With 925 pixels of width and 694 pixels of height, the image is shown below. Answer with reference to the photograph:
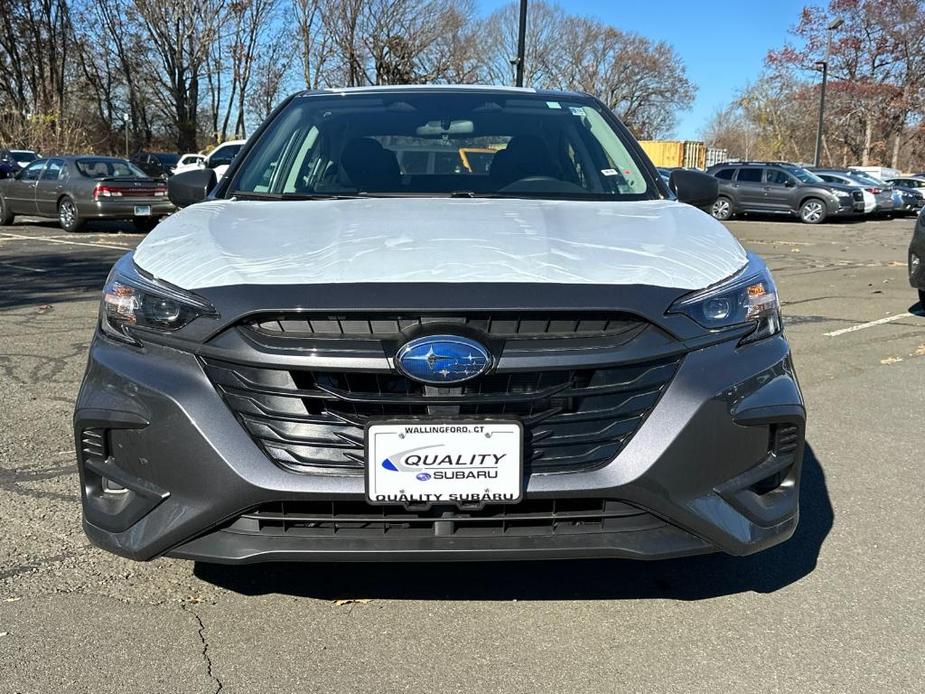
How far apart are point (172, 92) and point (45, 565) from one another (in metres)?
49.0

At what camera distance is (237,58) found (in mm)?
49250

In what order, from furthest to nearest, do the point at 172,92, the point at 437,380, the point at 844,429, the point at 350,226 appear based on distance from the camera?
1. the point at 172,92
2. the point at 844,429
3. the point at 350,226
4. the point at 437,380

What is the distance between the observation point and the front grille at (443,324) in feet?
7.55

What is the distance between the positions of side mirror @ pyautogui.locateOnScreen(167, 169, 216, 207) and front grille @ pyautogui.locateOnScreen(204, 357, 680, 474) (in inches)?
Result: 65.4

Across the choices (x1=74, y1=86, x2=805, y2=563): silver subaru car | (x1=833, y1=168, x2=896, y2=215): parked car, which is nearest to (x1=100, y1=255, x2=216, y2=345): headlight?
(x1=74, y1=86, x2=805, y2=563): silver subaru car

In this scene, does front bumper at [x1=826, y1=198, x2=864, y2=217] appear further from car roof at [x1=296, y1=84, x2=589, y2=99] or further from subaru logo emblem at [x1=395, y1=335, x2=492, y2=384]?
subaru logo emblem at [x1=395, y1=335, x2=492, y2=384]

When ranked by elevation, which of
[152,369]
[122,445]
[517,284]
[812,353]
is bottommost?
[812,353]

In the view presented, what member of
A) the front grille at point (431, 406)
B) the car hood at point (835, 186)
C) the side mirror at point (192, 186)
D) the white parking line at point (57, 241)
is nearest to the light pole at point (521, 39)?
the white parking line at point (57, 241)

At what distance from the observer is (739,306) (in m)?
2.54

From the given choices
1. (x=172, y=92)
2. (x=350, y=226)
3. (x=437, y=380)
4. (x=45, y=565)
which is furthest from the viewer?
(x=172, y=92)

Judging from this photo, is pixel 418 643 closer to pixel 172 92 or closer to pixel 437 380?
pixel 437 380

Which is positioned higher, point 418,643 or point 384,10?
point 384,10

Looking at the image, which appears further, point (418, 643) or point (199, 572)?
point (199, 572)

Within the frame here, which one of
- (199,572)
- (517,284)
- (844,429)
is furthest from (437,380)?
(844,429)
